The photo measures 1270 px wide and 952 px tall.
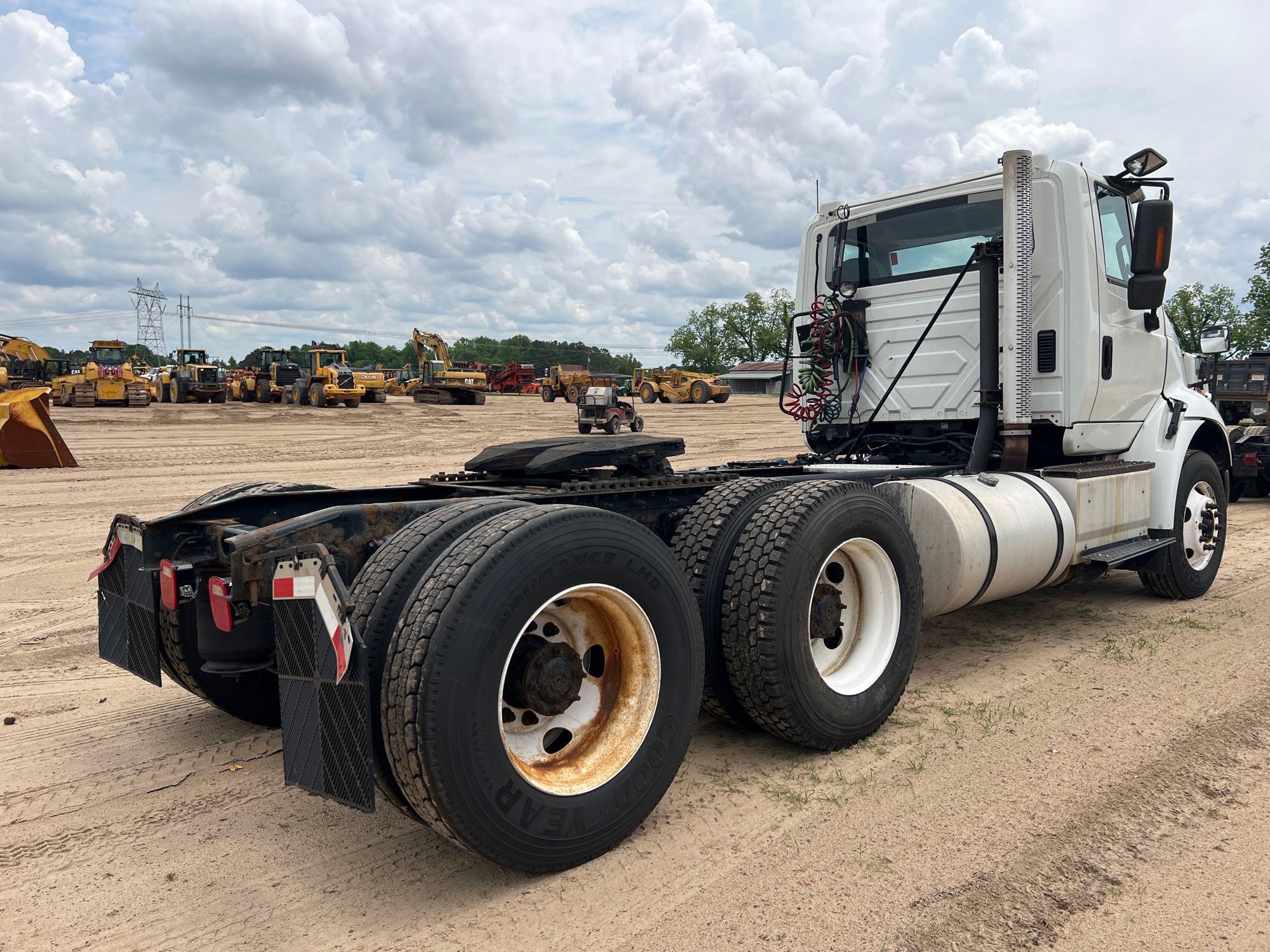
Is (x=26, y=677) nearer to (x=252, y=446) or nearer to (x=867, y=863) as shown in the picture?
(x=867, y=863)

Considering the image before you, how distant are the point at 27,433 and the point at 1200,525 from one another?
16093 millimetres

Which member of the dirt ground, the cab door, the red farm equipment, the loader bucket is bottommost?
the dirt ground

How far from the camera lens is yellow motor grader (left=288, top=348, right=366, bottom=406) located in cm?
3469

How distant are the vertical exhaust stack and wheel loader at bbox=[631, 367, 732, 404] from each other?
38.7 m

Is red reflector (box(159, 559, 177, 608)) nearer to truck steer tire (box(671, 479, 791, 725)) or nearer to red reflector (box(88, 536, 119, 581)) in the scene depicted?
red reflector (box(88, 536, 119, 581))

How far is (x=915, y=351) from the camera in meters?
5.92

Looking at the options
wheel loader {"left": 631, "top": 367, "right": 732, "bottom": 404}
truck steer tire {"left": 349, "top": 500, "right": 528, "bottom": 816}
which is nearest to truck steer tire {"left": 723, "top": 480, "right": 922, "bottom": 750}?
truck steer tire {"left": 349, "top": 500, "right": 528, "bottom": 816}

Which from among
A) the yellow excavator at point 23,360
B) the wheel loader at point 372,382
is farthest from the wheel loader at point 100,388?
the wheel loader at point 372,382

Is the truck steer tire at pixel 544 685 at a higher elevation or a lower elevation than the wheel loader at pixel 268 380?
lower

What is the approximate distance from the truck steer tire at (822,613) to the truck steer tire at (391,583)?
3.28 ft

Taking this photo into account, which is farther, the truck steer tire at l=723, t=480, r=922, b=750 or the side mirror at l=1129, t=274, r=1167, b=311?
the side mirror at l=1129, t=274, r=1167, b=311

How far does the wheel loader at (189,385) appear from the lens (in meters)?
37.7

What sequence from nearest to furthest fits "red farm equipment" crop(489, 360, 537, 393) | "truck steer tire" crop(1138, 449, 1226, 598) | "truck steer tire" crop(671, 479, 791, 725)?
"truck steer tire" crop(671, 479, 791, 725)
"truck steer tire" crop(1138, 449, 1226, 598)
"red farm equipment" crop(489, 360, 537, 393)

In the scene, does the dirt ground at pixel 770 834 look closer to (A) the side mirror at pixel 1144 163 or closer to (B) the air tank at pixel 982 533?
(B) the air tank at pixel 982 533
